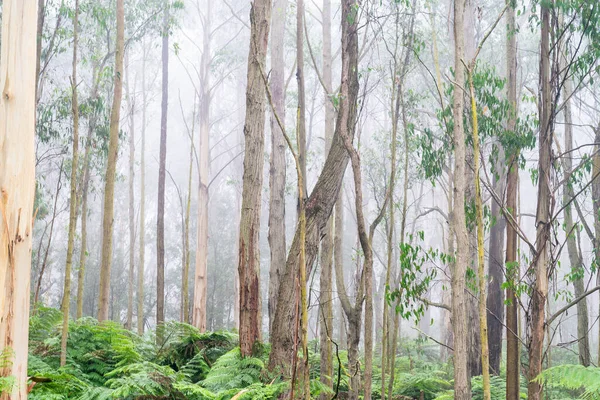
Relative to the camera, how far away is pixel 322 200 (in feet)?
16.9

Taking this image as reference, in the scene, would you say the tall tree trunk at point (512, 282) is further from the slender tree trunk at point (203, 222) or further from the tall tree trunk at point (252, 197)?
the slender tree trunk at point (203, 222)

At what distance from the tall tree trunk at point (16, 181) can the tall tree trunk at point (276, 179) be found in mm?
3748

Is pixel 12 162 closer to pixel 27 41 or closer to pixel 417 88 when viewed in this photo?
pixel 27 41

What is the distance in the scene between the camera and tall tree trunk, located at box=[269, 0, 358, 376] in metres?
4.77

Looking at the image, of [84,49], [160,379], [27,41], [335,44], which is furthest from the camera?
[335,44]

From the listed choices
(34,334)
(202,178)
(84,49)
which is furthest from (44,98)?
(34,334)

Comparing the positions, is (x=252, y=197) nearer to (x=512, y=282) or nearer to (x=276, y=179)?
(x=512, y=282)

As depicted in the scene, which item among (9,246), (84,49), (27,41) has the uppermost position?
(84,49)

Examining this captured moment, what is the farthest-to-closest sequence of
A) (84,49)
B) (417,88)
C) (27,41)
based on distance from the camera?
(417,88) < (84,49) < (27,41)

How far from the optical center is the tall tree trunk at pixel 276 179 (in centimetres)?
853

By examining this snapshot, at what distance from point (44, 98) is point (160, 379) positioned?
2016cm

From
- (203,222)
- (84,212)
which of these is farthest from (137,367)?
(203,222)

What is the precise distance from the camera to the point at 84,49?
17.2 m

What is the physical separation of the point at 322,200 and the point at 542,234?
6.16 ft
